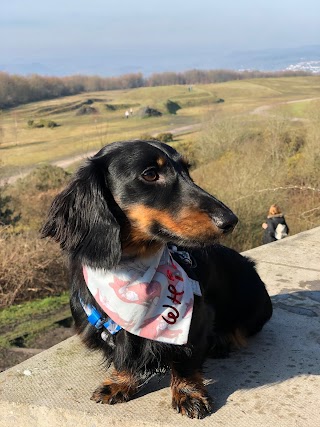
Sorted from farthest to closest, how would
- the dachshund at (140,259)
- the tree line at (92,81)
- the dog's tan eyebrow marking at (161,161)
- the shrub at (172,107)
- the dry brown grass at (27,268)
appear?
the shrub at (172,107)
the tree line at (92,81)
the dry brown grass at (27,268)
the dog's tan eyebrow marking at (161,161)
the dachshund at (140,259)

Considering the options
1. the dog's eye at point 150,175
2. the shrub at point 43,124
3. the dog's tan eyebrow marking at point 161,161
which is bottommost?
the shrub at point 43,124

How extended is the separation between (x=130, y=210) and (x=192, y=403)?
1095 mm

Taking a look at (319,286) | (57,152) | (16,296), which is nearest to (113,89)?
(57,152)

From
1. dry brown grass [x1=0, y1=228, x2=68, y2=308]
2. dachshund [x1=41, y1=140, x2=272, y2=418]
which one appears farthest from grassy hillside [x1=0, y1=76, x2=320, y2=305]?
dachshund [x1=41, y1=140, x2=272, y2=418]

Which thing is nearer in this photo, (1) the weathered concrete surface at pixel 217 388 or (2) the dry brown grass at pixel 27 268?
(1) the weathered concrete surface at pixel 217 388

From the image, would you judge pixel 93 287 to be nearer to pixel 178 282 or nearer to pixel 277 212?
pixel 178 282

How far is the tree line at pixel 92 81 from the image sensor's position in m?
34.0

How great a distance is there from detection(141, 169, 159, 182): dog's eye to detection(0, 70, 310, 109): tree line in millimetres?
24312

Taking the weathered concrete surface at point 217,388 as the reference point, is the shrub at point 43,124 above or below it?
above

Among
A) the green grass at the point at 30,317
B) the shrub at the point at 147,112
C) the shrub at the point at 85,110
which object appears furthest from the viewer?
the shrub at the point at 147,112

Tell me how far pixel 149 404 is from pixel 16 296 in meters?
9.62

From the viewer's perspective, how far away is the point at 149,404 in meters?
2.79

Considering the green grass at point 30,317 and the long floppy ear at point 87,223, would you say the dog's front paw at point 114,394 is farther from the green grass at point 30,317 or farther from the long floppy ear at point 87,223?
the green grass at point 30,317

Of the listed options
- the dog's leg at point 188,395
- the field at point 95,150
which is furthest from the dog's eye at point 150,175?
the field at point 95,150
